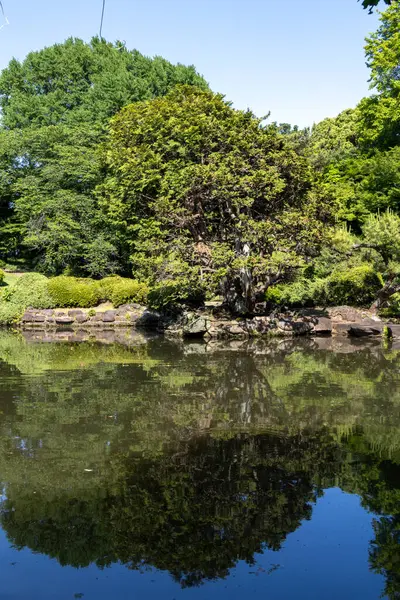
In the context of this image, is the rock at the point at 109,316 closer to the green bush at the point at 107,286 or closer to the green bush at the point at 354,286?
the green bush at the point at 107,286

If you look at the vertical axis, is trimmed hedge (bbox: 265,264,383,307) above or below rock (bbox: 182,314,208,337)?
above

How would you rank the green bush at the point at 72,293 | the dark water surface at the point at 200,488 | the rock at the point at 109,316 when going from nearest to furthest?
1. the dark water surface at the point at 200,488
2. the rock at the point at 109,316
3. the green bush at the point at 72,293

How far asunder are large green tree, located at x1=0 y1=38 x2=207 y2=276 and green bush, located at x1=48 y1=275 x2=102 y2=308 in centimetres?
332

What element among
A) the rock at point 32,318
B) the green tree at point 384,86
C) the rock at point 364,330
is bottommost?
the rock at point 364,330

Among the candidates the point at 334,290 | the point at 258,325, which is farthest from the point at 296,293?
the point at 258,325

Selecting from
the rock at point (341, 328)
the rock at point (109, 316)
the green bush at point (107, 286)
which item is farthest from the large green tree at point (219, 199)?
the green bush at point (107, 286)

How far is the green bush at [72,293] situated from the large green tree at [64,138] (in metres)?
3.32

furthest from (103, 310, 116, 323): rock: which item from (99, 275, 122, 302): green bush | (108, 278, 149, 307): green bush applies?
(99, 275, 122, 302): green bush

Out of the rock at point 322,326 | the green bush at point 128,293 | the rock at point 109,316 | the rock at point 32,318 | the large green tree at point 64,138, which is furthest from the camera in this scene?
the large green tree at point 64,138

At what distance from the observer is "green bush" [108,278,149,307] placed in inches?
922

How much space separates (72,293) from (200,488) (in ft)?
61.1

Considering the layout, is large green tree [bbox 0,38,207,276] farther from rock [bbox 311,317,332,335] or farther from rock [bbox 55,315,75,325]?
rock [bbox 311,317,332,335]

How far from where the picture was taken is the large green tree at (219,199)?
18.2m

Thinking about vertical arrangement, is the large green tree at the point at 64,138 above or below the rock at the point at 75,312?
above
